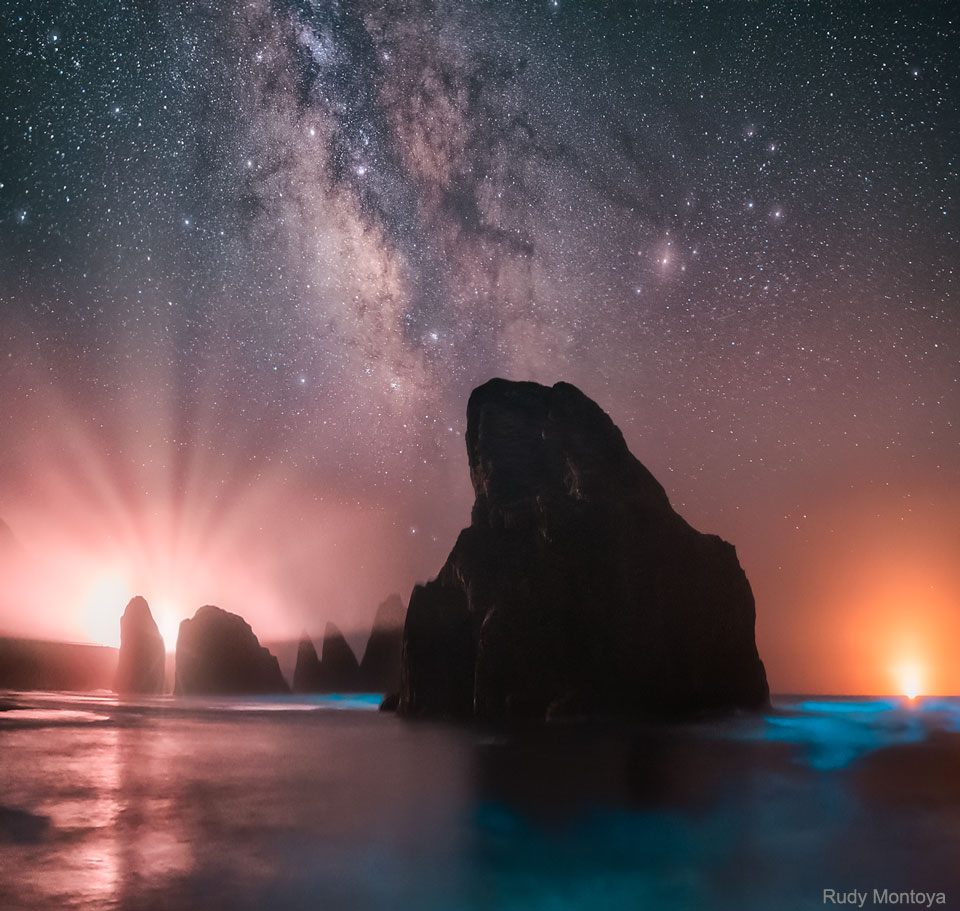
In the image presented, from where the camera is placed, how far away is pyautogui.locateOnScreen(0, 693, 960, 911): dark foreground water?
800 cm

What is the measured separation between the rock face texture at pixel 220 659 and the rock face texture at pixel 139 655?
15.0 ft

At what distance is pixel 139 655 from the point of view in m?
114

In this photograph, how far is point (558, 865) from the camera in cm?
917

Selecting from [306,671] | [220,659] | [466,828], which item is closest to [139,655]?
[220,659]

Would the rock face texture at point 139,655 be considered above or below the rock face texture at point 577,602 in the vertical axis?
below

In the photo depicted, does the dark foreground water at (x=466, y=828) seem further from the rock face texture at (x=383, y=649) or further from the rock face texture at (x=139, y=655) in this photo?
the rock face texture at (x=139, y=655)

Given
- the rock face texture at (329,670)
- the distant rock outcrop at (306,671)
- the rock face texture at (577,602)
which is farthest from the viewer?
the distant rock outcrop at (306,671)

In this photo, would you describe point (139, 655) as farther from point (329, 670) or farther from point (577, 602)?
point (577, 602)

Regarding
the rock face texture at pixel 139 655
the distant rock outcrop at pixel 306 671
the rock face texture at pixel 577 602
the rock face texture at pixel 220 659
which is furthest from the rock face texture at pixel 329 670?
the rock face texture at pixel 577 602

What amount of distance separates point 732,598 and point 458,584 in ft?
73.4

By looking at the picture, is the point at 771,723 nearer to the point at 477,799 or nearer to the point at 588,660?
the point at 588,660

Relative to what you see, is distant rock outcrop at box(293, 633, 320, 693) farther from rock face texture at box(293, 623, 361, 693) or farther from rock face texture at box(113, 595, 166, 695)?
rock face texture at box(113, 595, 166, 695)

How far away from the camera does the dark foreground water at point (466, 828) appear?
8.00 metres

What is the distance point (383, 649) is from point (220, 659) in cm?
2833
